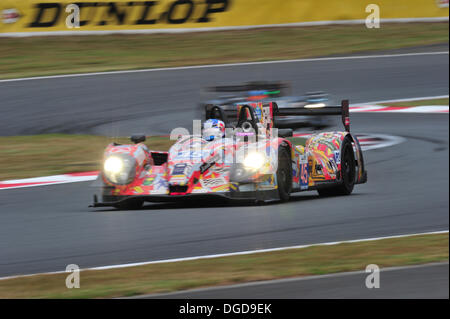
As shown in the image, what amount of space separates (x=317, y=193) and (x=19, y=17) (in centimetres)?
644

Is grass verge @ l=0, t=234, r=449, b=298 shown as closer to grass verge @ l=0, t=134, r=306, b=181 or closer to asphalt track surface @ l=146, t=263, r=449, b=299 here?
asphalt track surface @ l=146, t=263, r=449, b=299

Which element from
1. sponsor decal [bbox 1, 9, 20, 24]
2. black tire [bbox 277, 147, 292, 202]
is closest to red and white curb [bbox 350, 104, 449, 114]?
sponsor decal [bbox 1, 9, 20, 24]

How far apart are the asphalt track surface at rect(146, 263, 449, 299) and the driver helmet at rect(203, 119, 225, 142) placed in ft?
13.0

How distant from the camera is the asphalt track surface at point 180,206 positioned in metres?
6.48

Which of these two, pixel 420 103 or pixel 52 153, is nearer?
pixel 52 153

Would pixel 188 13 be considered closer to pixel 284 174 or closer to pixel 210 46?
pixel 210 46

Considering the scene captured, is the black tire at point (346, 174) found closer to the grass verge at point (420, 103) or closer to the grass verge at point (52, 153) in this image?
the grass verge at point (52, 153)

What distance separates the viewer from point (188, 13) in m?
16.7

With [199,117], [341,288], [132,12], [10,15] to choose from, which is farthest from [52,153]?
[341,288]

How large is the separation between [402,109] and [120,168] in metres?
7.84

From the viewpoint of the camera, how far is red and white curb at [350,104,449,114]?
1452 cm

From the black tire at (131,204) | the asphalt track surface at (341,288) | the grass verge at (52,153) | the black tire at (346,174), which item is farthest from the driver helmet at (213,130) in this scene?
the asphalt track surface at (341,288)

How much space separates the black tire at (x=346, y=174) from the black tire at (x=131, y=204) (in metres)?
2.01

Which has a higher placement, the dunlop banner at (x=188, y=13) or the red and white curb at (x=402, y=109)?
the dunlop banner at (x=188, y=13)
